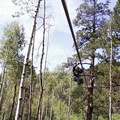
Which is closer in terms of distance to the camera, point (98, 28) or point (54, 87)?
point (98, 28)

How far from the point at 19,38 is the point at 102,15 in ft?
28.5

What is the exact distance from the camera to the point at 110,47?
11109mm

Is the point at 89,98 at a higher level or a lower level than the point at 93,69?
lower

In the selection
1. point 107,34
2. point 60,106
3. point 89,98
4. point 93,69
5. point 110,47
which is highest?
point 107,34

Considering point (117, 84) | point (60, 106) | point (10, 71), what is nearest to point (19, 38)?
point (10, 71)

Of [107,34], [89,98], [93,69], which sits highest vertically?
[107,34]

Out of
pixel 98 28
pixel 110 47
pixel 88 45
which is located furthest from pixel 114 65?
pixel 98 28

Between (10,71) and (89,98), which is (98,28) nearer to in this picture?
(89,98)

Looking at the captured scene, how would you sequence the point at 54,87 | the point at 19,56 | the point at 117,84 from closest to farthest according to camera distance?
the point at 117,84 < the point at 19,56 < the point at 54,87

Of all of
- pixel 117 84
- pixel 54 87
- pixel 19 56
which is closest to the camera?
pixel 117 84

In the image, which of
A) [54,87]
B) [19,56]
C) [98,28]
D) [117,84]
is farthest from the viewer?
[54,87]

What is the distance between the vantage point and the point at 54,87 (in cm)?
2405

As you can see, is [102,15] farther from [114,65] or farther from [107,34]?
[114,65]

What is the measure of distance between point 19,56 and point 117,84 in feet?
33.1
